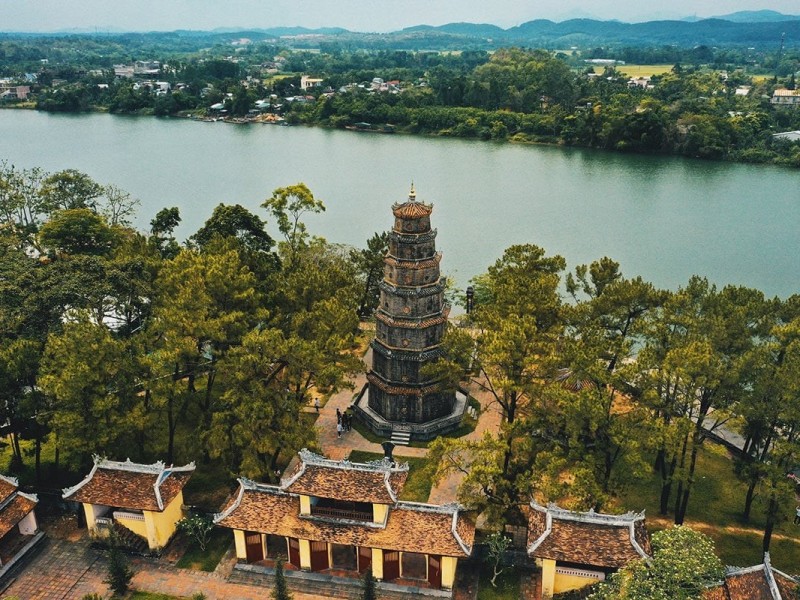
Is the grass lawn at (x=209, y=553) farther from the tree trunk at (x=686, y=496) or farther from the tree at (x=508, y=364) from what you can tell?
the tree trunk at (x=686, y=496)

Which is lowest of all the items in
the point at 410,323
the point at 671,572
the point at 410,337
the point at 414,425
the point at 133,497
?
the point at 414,425

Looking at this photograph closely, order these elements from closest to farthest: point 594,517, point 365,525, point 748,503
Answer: point 594,517 → point 365,525 → point 748,503

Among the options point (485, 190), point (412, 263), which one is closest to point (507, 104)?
point (485, 190)

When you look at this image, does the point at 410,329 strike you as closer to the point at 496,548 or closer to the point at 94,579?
the point at 496,548

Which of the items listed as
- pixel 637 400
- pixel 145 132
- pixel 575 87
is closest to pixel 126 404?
pixel 637 400

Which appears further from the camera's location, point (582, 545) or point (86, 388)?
point (86, 388)

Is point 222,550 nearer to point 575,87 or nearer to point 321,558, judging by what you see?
point 321,558

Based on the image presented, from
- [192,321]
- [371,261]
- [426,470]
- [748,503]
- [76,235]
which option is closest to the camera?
[748,503]
